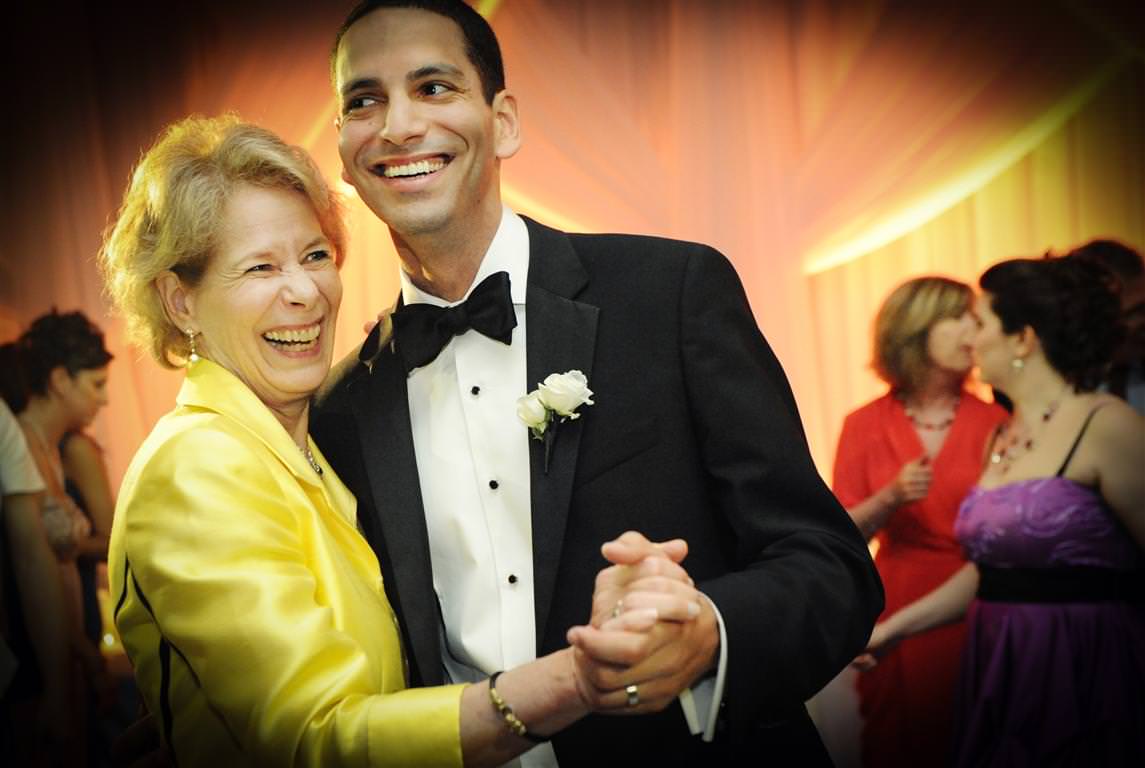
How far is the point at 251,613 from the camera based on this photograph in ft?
5.27

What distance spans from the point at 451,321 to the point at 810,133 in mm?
2816

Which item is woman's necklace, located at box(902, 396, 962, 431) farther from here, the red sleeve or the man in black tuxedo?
the man in black tuxedo

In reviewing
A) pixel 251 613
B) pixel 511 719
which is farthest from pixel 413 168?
pixel 511 719

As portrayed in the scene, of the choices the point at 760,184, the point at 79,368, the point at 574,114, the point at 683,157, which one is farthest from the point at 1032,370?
the point at 79,368

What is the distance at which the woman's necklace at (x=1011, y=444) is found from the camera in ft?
13.1

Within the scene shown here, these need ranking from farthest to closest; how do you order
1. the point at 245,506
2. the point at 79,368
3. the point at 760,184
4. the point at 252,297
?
the point at 79,368 → the point at 760,184 → the point at 252,297 → the point at 245,506

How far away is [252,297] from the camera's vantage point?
77.7 inches

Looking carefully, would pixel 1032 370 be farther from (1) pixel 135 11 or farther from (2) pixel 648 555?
(1) pixel 135 11

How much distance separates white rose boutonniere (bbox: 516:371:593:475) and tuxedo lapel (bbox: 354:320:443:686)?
268 mm

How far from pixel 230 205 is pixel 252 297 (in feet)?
0.56

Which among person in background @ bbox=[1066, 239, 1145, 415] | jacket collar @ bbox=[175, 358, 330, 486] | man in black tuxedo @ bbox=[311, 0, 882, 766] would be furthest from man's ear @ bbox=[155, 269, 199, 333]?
person in background @ bbox=[1066, 239, 1145, 415]

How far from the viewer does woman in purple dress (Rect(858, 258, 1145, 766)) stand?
3828mm

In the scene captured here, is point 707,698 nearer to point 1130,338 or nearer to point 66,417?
point 1130,338

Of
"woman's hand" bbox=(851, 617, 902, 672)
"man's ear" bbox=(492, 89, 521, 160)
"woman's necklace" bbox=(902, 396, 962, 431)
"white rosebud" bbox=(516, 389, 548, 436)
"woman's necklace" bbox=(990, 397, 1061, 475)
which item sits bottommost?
"woman's hand" bbox=(851, 617, 902, 672)
